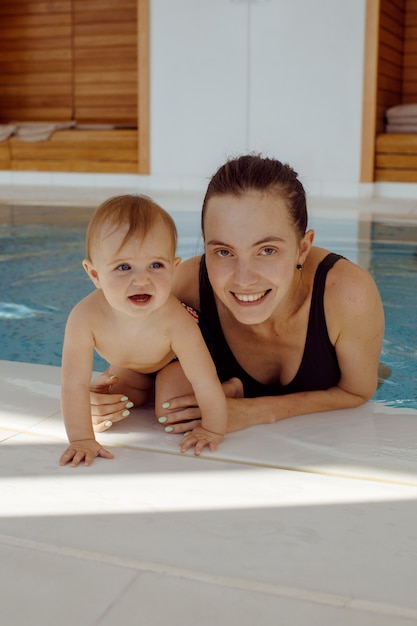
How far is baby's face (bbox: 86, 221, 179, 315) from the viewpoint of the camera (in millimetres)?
1557

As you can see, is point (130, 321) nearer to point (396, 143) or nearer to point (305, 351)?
point (305, 351)

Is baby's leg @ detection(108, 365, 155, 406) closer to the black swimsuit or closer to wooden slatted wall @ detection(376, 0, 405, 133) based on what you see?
the black swimsuit

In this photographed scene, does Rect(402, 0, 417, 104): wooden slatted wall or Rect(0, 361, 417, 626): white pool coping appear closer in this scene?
Rect(0, 361, 417, 626): white pool coping

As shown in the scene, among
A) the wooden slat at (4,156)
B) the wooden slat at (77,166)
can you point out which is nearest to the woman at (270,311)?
the wooden slat at (77,166)

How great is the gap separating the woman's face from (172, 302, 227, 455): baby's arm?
0.12 meters

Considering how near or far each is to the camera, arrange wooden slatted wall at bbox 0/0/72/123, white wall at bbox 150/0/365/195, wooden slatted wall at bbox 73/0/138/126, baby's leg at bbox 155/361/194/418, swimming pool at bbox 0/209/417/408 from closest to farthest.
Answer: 1. baby's leg at bbox 155/361/194/418
2. swimming pool at bbox 0/209/417/408
3. white wall at bbox 150/0/365/195
4. wooden slatted wall at bbox 73/0/138/126
5. wooden slatted wall at bbox 0/0/72/123

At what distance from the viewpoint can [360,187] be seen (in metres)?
8.10

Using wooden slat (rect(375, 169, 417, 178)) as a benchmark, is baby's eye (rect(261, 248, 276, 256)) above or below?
below

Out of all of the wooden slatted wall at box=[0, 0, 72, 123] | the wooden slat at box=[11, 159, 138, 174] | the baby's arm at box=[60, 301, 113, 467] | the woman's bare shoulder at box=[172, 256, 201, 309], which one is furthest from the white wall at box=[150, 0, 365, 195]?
the baby's arm at box=[60, 301, 113, 467]

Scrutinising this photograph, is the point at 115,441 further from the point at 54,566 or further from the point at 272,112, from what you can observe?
the point at 272,112

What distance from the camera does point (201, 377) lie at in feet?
5.51

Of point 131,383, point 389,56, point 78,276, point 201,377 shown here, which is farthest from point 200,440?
point 389,56

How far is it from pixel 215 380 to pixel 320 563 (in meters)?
0.60

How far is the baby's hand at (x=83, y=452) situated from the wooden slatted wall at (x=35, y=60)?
9.54 m
